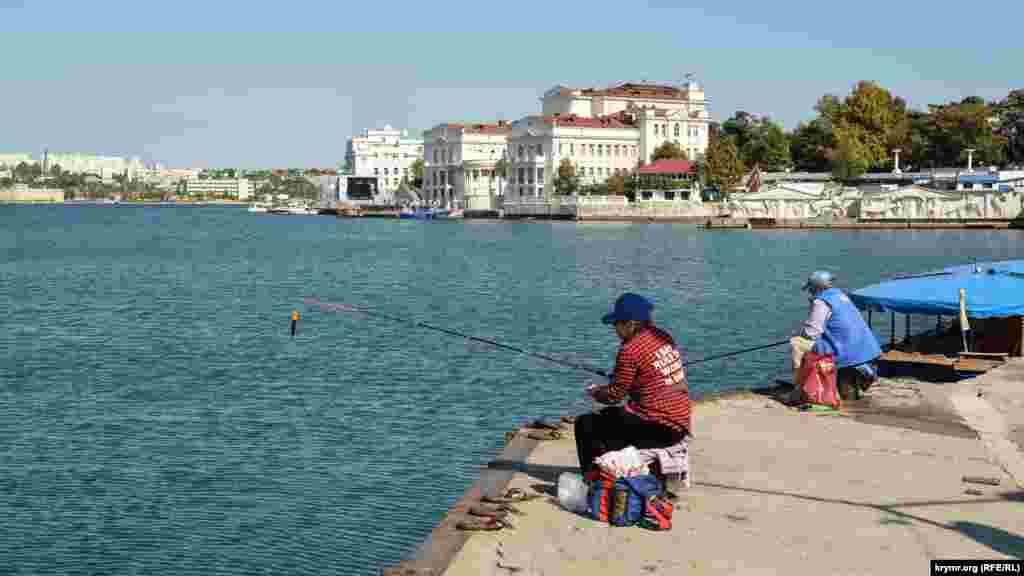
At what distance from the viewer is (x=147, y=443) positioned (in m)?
14.8

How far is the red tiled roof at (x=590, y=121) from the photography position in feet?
427

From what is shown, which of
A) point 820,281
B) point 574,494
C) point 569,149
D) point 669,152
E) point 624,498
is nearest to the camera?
point 624,498

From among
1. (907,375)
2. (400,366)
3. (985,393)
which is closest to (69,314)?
(400,366)

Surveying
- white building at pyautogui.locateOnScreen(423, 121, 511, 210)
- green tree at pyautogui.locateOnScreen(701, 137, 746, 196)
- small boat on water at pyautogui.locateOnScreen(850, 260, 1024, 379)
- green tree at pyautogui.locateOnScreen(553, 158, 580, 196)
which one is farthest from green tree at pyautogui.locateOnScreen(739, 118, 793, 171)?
small boat on water at pyautogui.locateOnScreen(850, 260, 1024, 379)

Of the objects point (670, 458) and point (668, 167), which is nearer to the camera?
point (670, 458)

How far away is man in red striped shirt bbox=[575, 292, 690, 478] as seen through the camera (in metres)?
8.57

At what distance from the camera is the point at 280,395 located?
60.1 ft

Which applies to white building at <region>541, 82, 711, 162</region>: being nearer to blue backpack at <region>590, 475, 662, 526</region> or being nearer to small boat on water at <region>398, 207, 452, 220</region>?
small boat on water at <region>398, 207, 452, 220</region>

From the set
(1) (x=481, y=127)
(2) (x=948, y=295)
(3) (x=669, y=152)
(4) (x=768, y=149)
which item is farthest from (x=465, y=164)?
(2) (x=948, y=295)

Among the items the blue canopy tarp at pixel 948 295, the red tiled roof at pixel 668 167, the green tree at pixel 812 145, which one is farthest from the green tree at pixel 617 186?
the blue canopy tarp at pixel 948 295

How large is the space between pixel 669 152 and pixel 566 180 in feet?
37.7

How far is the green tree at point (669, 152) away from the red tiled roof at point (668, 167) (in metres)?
3.59

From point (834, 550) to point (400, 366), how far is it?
14193 mm

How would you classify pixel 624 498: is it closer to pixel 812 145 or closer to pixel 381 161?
pixel 812 145
